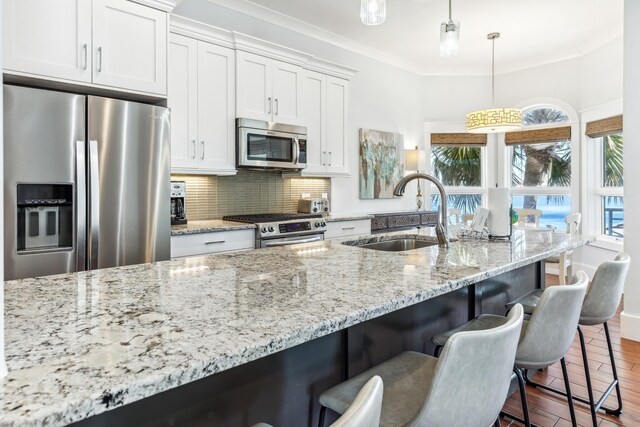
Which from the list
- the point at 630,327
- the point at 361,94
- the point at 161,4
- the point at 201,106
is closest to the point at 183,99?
the point at 201,106

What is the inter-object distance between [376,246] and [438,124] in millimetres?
4021

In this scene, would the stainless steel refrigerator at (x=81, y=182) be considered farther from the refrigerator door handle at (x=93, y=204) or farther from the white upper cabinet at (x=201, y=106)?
the white upper cabinet at (x=201, y=106)

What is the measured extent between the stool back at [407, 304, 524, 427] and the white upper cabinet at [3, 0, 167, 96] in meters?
2.61

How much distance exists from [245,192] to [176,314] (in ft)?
9.88

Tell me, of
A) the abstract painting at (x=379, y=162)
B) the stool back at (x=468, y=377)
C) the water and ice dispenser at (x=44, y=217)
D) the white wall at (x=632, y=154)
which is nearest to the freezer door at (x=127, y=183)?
the water and ice dispenser at (x=44, y=217)

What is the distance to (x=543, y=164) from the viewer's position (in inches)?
222

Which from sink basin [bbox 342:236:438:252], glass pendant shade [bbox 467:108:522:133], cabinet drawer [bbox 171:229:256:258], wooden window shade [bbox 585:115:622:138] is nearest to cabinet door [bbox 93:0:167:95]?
cabinet drawer [bbox 171:229:256:258]

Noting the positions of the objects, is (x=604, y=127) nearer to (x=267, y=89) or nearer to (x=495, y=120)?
(x=495, y=120)

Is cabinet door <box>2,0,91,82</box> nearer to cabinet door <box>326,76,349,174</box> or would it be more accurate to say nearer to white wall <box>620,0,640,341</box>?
cabinet door <box>326,76,349,174</box>

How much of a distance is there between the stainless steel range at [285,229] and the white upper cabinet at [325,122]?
2.15ft

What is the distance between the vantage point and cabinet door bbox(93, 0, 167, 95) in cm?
254

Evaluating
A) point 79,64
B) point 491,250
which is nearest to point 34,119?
point 79,64

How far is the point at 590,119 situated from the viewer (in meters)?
4.94

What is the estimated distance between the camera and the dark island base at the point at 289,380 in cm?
94
